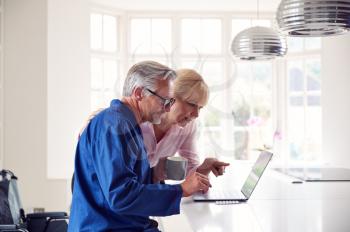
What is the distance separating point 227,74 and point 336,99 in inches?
71.0

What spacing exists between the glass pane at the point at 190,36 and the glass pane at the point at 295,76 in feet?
4.43

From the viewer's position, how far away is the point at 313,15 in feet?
7.70

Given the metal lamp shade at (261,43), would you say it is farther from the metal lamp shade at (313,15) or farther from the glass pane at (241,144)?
the glass pane at (241,144)

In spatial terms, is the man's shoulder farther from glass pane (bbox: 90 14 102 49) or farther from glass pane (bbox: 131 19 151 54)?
glass pane (bbox: 131 19 151 54)

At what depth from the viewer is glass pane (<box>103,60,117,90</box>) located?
282 inches

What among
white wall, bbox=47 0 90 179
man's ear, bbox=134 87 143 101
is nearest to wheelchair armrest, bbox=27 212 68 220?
white wall, bbox=47 0 90 179

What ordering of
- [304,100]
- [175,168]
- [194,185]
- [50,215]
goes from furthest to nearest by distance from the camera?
[304,100]
[50,215]
[175,168]
[194,185]

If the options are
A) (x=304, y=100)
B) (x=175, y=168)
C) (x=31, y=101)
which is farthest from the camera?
(x=304, y=100)

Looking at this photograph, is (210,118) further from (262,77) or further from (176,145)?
(176,145)

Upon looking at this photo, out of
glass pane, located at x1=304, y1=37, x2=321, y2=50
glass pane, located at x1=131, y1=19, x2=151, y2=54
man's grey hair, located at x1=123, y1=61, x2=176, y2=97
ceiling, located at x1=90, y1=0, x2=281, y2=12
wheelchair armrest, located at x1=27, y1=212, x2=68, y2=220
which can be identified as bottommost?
wheelchair armrest, located at x1=27, y1=212, x2=68, y2=220

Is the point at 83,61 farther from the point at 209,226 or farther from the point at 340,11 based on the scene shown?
the point at 209,226

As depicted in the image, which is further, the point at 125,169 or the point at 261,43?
the point at 261,43

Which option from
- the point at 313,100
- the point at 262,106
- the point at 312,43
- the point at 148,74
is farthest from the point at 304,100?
the point at 148,74

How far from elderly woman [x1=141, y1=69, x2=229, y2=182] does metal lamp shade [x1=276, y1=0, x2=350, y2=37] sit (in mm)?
511
